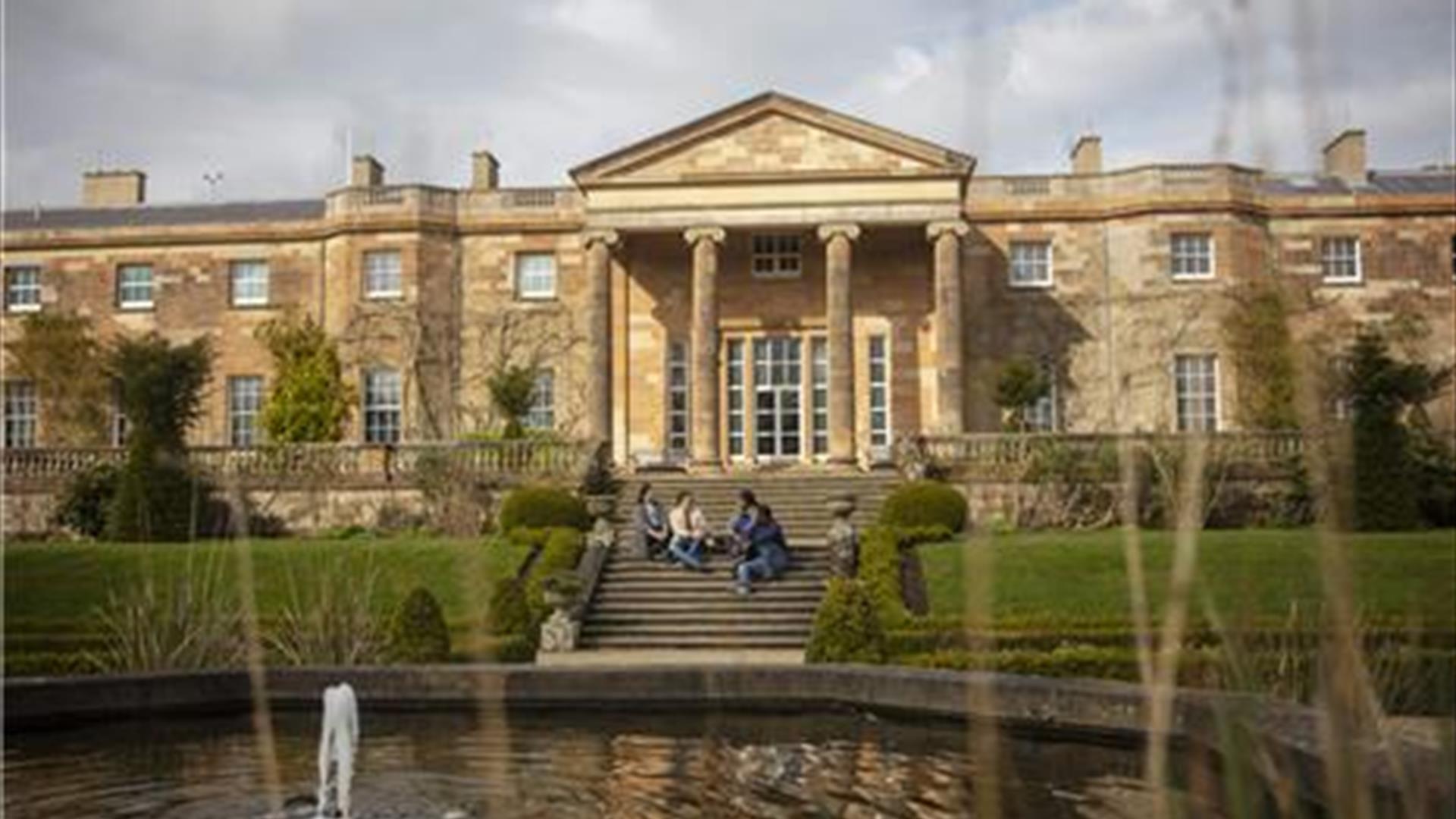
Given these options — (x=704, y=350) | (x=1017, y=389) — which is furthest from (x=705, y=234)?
(x=1017, y=389)

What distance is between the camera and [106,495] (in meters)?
28.6

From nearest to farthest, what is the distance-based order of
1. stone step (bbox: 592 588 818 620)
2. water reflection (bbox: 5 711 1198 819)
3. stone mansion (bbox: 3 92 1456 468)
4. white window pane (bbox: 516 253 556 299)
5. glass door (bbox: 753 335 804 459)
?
water reflection (bbox: 5 711 1198 819)
stone step (bbox: 592 588 818 620)
stone mansion (bbox: 3 92 1456 468)
glass door (bbox: 753 335 804 459)
white window pane (bbox: 516 253 556 299)

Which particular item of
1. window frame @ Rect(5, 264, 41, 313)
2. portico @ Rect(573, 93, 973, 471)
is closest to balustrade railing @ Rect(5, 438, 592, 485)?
portico @ Rect(573, 93, 973, 471)

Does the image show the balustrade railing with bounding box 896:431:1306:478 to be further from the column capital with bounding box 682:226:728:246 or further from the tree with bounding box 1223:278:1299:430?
the column capital with bounding box 682:226:728:246

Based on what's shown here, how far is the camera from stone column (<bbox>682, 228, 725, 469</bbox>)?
107ft

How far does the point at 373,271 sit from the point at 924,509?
63.3 feet

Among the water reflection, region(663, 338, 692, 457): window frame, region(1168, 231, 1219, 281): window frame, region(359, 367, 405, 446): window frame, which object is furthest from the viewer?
region(359, 367, 405, 446): window frame

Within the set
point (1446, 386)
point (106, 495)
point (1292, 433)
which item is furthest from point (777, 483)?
point (1446, 386)

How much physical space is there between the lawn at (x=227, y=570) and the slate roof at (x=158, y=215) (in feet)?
59.5

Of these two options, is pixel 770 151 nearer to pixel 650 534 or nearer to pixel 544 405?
pixel 544 405

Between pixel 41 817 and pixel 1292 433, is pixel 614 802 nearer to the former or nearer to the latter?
pixel 41 817

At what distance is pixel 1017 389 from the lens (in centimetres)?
3266

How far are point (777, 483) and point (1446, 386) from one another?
1909 centimetres

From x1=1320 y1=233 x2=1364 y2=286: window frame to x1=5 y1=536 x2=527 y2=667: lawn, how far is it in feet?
79.5
